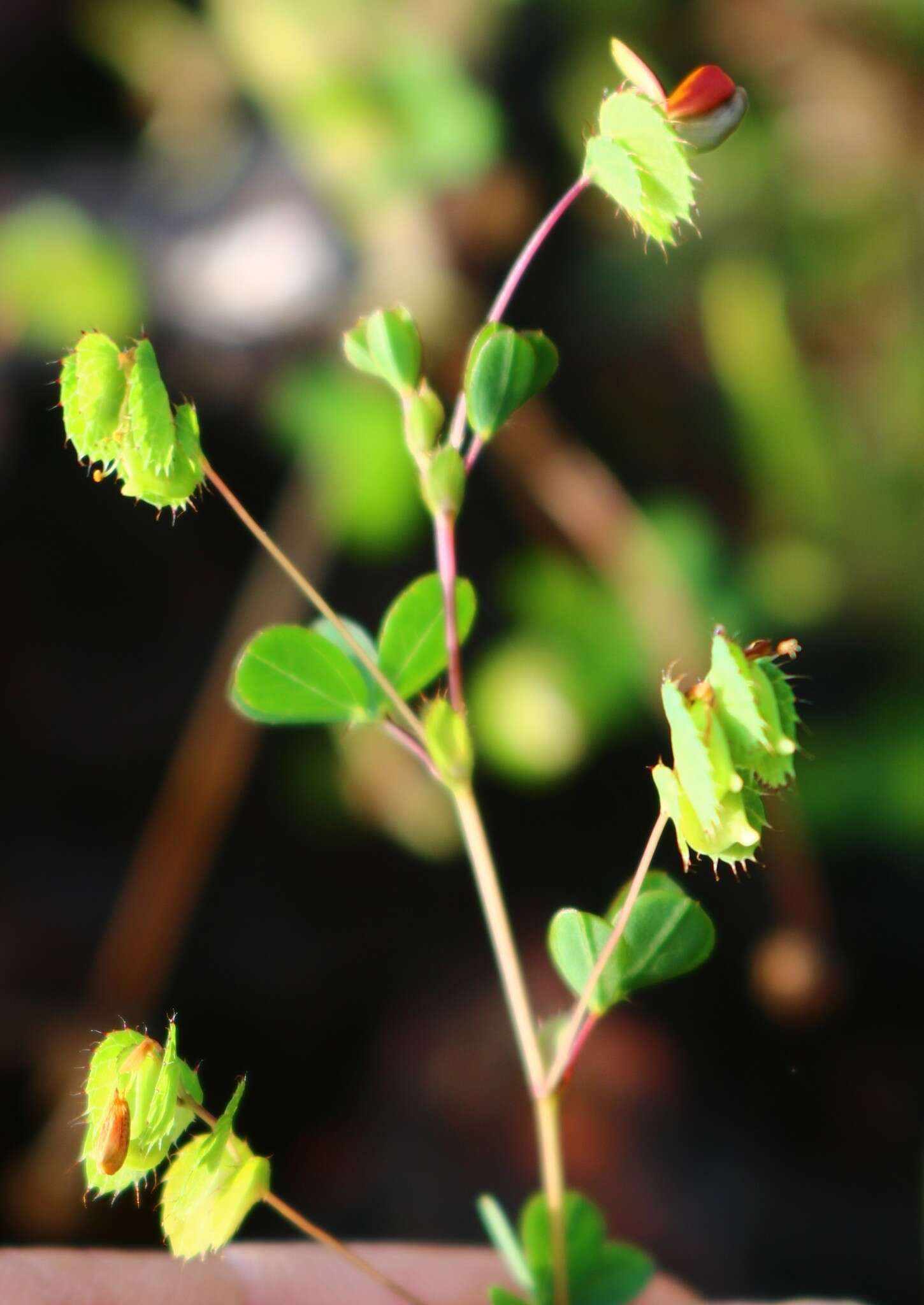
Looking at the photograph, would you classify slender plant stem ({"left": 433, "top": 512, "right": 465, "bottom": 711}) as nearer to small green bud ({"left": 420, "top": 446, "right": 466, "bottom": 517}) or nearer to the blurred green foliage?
small green bud ({"left": 420, "top": 446, "right": 466, "bottom": 517})

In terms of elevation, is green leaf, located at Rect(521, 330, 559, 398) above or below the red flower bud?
below

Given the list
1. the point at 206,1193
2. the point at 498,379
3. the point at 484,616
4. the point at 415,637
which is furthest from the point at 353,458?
the point at 206,1193

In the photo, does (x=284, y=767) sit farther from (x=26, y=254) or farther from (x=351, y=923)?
(x=26, y=254)

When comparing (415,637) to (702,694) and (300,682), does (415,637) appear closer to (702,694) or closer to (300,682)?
(300,682)

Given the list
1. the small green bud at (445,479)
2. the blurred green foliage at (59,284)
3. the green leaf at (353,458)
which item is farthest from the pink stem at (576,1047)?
the blurred green foliage at (59,284)

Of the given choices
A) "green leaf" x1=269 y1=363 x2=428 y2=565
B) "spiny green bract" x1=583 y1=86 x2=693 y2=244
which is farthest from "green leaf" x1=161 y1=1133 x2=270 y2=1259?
"green leaf" x1=269 y1=363 x2=428 y2=565
